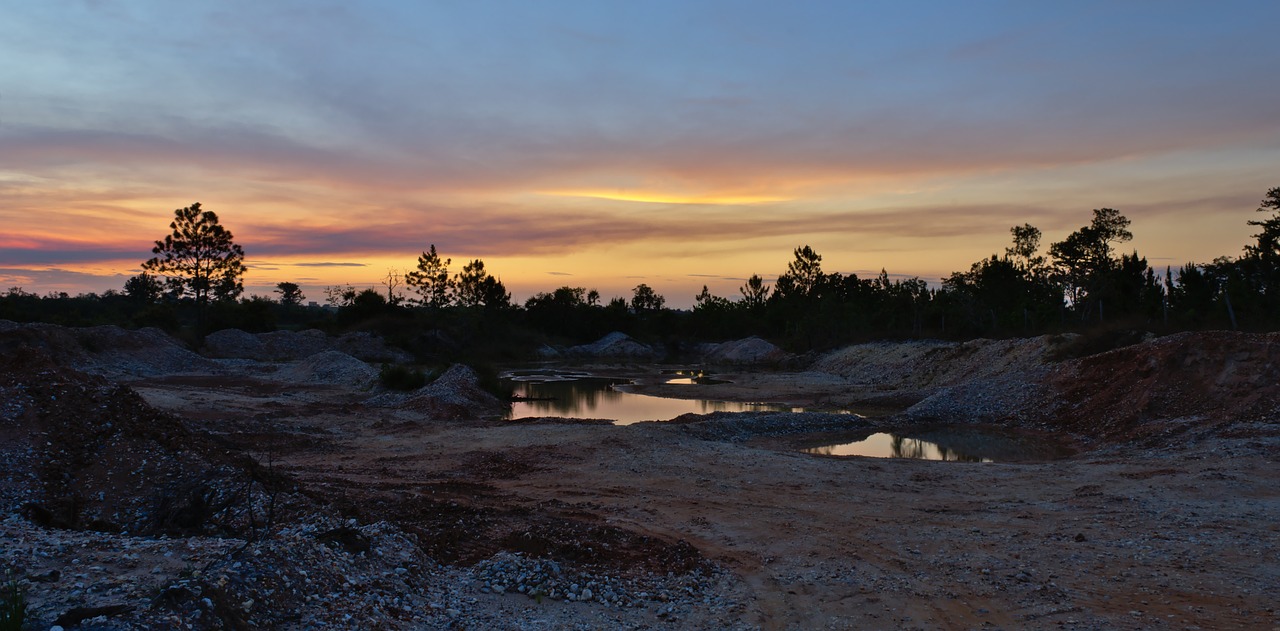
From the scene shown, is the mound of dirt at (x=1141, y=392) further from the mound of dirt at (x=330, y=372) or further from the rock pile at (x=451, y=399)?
the mound of dirt at (x=330, y=372)

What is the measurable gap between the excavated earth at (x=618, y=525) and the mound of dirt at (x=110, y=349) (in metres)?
20.6

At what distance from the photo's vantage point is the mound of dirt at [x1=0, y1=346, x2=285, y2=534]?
343 inches

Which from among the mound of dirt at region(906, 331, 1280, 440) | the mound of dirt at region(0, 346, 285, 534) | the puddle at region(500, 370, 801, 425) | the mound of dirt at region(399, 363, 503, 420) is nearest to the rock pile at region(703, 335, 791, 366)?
the puddle at region(500, 370, 801, 425)

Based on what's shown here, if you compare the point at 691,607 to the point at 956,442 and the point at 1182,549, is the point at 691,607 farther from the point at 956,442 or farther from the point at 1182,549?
the point at 956,442

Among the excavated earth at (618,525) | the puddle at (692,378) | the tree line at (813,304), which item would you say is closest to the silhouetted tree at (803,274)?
the tree line at (813,304)

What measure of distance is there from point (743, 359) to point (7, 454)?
6272cm

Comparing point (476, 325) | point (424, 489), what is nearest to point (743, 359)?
point (476, 325)

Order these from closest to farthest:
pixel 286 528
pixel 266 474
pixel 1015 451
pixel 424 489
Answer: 1. pixel 286 528
2. pixel 266 474
3. pixel 424 489
4. pixel 1015 451

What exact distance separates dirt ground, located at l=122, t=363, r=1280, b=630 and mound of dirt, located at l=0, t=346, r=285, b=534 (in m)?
1.80

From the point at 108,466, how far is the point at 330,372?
97.4 ft

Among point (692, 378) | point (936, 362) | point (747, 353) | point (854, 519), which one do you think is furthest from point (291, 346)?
point (854, 519)

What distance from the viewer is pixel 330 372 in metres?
38.0

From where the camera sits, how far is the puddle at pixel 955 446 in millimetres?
19688

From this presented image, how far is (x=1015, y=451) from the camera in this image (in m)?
20.3
